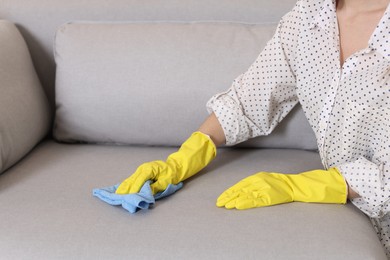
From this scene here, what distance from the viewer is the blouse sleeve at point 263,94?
176cm

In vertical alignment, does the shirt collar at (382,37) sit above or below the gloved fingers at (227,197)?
above

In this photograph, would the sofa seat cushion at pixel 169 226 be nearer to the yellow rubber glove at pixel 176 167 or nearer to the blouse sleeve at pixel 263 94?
the yellow rubber glove at pixel 176 167

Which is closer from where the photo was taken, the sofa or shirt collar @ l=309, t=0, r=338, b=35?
the sofa

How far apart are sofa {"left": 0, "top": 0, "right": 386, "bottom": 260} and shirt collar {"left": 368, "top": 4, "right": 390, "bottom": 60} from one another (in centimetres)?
38

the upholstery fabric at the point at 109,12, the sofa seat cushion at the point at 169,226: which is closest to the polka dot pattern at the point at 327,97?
the sofa seat cushion at the point at 169,226

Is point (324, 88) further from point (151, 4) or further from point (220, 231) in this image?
point (151, 4)

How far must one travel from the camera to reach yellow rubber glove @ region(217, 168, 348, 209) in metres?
1.55

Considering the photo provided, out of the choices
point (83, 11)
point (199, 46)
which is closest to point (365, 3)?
point (199, 46)

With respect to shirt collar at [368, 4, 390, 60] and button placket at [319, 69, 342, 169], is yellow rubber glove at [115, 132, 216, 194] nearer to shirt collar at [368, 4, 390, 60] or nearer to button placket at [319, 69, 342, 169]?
Result: button placket at [319, 69, 342, 169]

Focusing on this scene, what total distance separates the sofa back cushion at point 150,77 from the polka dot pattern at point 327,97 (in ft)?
0.25

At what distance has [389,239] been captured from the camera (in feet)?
5.37

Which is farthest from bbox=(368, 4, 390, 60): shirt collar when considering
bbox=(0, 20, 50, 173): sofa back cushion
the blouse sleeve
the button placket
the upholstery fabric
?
bbox=(0, 20, 50, 173): sofa back cushion

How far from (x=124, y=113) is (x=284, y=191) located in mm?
602

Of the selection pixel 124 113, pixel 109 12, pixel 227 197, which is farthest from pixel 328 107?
pixel 109 12
